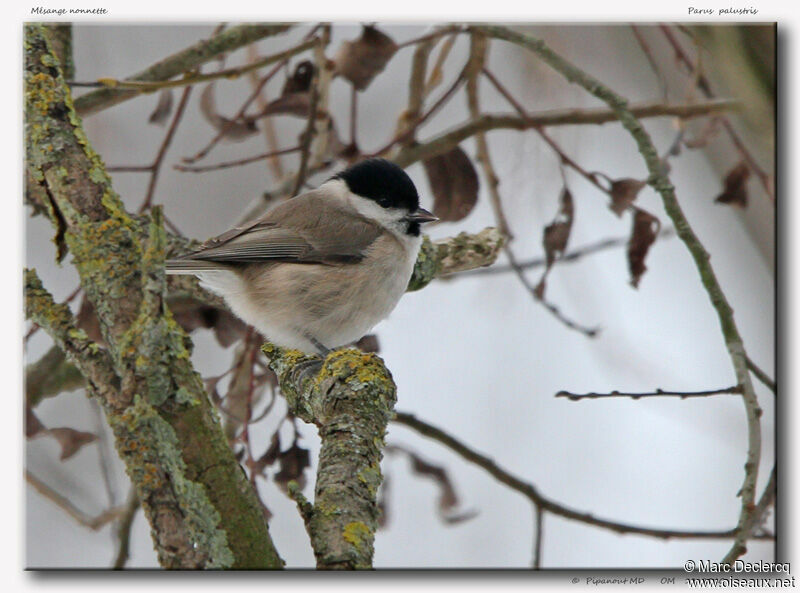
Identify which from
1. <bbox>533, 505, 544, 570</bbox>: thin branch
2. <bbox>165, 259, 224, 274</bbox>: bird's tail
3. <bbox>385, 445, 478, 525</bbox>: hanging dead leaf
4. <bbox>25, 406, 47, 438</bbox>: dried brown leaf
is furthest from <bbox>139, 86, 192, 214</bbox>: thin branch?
<bbox>533, 505, 544, 570</bbox>: thin branch

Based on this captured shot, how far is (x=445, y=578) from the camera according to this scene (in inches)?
70.7

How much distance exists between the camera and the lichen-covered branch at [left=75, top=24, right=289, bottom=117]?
2.03 meters

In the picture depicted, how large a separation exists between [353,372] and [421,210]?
64cm

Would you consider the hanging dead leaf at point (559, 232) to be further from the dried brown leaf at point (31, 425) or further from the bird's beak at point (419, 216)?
the dried brown leaf at point (31, 425)

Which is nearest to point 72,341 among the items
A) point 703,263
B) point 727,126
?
point 703,263

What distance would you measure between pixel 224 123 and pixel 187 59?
18cm

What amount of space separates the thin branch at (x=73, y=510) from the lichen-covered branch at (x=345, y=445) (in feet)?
2.24

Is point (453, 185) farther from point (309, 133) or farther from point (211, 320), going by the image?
point (211, 320)

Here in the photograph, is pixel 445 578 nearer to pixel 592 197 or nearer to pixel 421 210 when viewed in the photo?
pixel 421 210

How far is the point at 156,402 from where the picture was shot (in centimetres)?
134

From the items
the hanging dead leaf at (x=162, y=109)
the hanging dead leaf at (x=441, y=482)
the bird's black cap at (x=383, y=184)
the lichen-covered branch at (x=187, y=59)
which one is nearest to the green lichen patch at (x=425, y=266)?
the bird's black cap at (x=383, y=184)

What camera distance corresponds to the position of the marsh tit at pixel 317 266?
73.7 inches

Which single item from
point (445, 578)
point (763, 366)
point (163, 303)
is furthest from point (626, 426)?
point (163, 303)

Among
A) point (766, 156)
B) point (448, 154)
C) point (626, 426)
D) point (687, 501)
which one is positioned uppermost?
point (448, 154)
